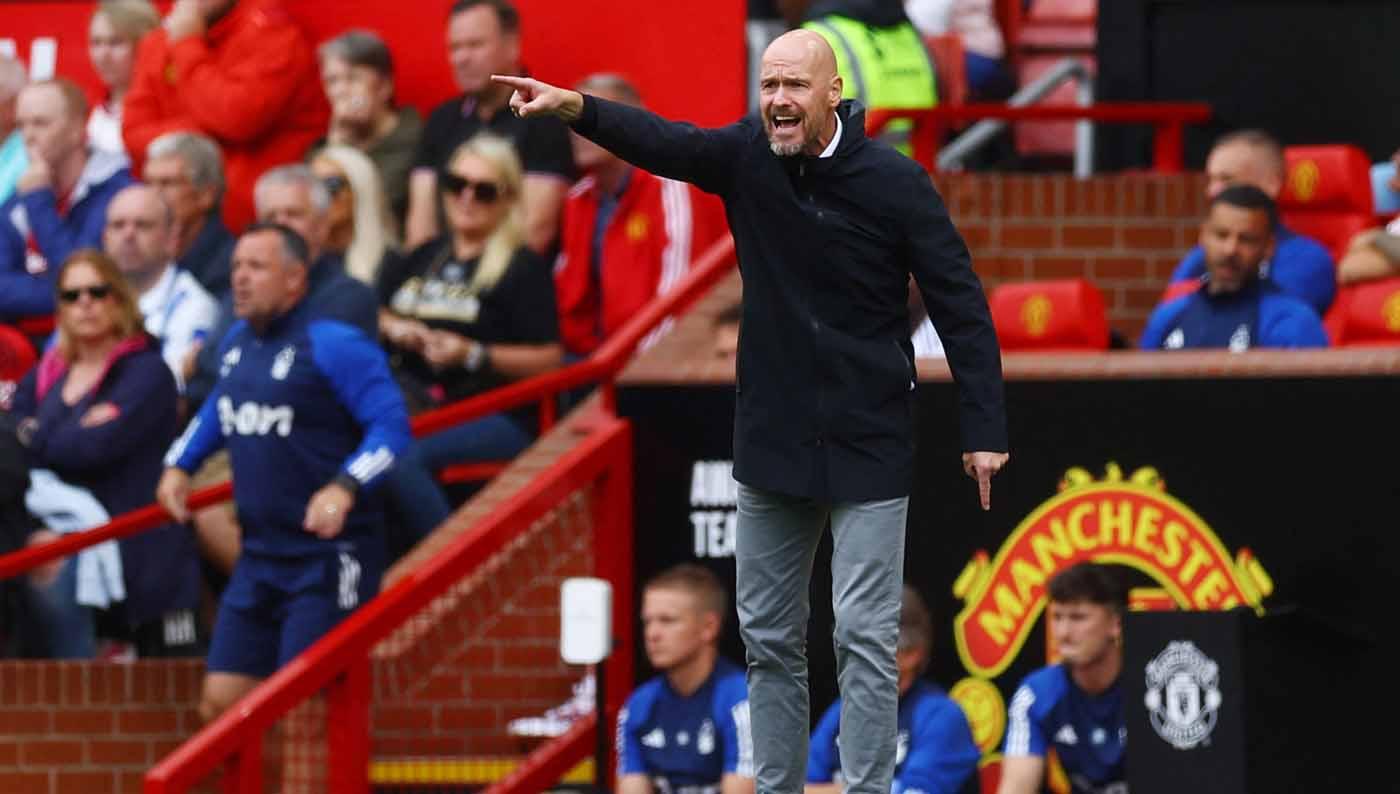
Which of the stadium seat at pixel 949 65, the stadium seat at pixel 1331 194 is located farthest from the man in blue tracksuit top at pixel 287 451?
the stadium seat at pixel 949 65

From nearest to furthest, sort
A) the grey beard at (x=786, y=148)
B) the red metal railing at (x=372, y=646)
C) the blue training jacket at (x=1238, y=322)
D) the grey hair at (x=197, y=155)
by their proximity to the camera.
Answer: the grey beard at (x=786, y=148) → the red metal railing at (x=372, y=646) → the blue training jacket at (x=1238, y=322) → the grey hair at (x=197, y=155)

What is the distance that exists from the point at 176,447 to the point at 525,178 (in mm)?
2562

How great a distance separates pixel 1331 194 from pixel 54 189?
541 cm

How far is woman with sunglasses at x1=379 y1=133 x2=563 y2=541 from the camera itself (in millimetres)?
10305

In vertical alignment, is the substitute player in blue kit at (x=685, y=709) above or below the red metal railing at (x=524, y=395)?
below

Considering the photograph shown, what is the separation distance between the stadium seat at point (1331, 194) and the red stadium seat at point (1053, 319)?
1376 millimetres

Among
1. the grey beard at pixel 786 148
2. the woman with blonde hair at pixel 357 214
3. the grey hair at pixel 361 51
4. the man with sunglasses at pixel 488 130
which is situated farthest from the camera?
the grey hair at pixel 361 51

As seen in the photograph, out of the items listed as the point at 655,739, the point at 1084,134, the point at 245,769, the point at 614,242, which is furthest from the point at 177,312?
the point at 1084,134

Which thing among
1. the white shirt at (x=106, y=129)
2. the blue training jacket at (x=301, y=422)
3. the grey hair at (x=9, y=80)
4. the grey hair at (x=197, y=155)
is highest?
the grey hair at (x=9, y=80)

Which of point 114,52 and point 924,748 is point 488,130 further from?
point 924,748

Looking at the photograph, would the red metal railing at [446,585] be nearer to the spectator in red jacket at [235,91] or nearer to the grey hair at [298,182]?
the grey hair at [298,182]

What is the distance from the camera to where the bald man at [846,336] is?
597cm

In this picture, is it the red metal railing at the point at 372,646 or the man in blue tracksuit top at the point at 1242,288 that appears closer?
the red metal railing at the point at 372,646

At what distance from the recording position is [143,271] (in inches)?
437
